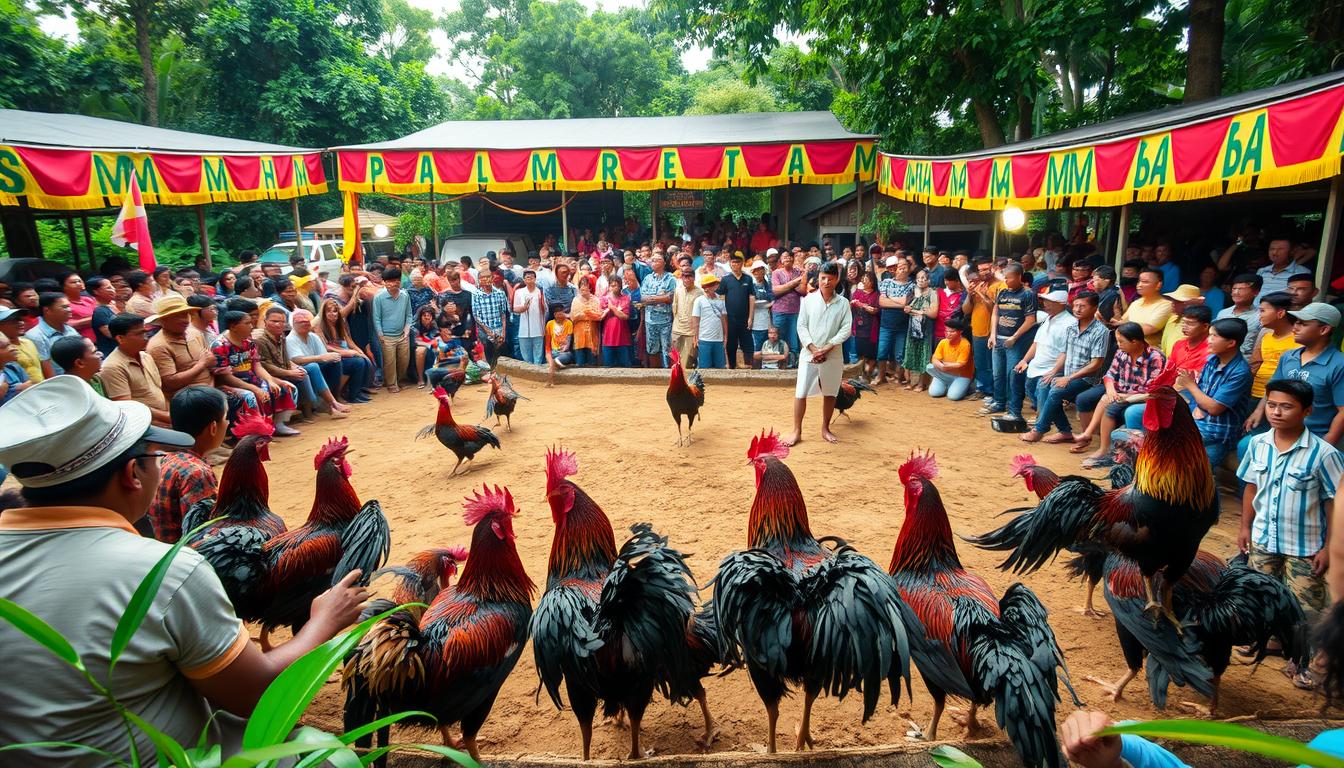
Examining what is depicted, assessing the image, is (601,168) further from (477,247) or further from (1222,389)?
(1222,389)

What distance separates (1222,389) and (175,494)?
265 inches

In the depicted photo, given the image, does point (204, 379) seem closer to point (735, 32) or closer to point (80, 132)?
point (80, 132)

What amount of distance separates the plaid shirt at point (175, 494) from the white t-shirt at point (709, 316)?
6.56 m

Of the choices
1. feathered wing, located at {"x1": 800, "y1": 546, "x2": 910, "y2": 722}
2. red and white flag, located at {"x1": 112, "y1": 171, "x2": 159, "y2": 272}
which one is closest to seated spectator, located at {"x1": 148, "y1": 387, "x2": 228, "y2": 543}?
feathered wing, located at {"x1": 800, "y1": 546, "x2": 910, "y2": 722}

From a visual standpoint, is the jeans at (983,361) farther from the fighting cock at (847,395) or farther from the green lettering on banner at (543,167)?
the green lettering on banner at (543,167)

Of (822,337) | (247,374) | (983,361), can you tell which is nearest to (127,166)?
(247,374)

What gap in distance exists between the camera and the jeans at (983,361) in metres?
8.52

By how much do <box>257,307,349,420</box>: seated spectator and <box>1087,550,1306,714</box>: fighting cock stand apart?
829cm

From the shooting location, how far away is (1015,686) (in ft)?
8.22

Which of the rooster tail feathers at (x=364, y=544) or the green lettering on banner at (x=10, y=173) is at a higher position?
the green lettering on banner at (x=10, y=173)

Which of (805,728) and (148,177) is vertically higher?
(148,177)

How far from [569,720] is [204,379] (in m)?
5.39

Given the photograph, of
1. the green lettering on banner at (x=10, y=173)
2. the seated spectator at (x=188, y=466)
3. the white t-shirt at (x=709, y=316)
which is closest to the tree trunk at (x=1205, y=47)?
the white t-shirt at (x=709, y=316)

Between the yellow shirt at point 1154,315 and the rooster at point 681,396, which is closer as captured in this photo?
the yellow shirt at point 1154,315
